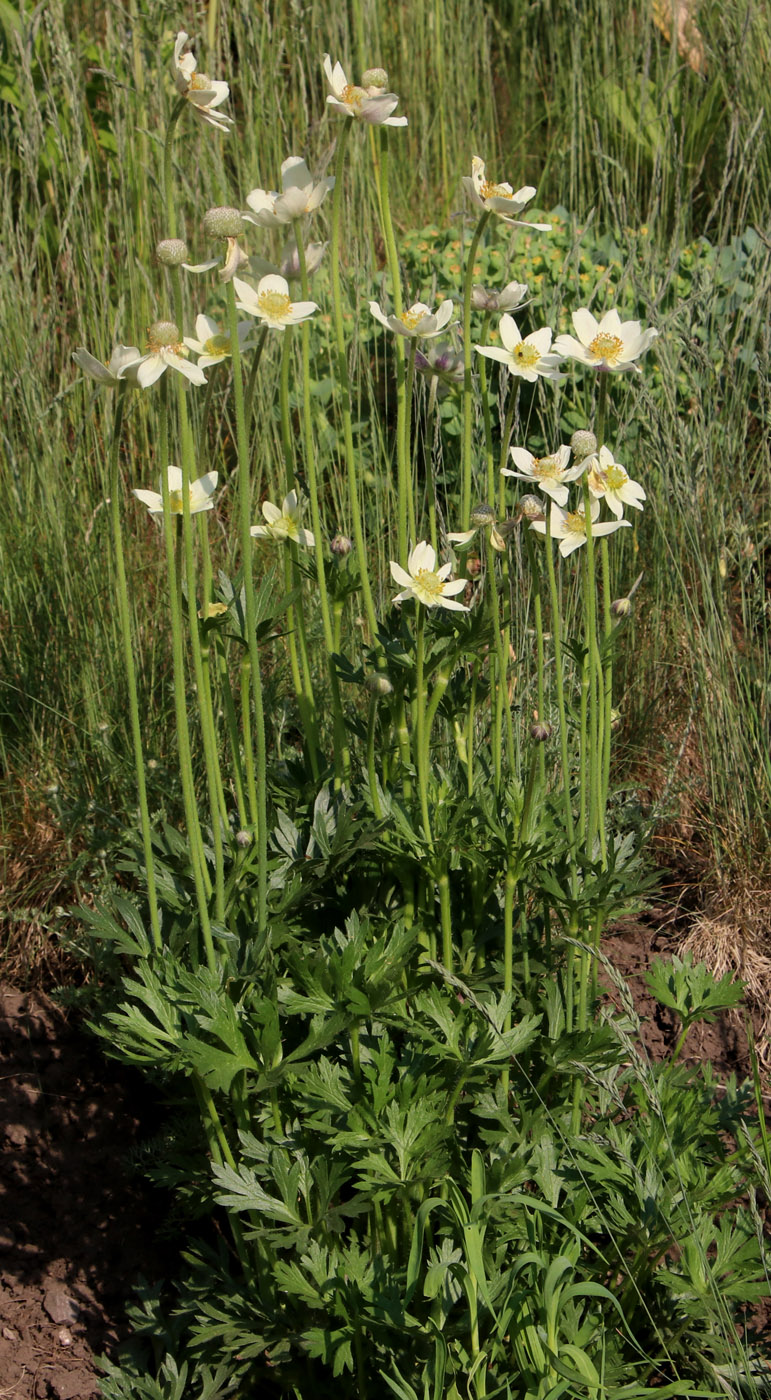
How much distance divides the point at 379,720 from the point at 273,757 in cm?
42

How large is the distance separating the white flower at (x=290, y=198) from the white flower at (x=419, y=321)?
13 centimetres

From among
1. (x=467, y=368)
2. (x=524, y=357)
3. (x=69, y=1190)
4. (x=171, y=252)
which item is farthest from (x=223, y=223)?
(x=69, y=1190)

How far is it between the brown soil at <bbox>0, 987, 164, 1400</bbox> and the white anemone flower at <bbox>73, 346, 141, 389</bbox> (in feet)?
3.71

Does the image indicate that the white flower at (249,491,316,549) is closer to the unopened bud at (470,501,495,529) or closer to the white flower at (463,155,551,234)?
the unopened bud at (470,501,495,529)

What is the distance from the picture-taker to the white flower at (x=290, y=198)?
1314mm

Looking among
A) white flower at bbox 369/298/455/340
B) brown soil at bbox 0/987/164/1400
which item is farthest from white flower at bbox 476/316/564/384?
brown soil at bbox 0/987/164/1400

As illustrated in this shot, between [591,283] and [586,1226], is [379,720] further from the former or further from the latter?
[591,283]

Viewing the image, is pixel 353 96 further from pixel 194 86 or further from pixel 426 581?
pixel 426 581

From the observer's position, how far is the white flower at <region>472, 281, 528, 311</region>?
4.66 ft

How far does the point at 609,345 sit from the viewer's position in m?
1.41

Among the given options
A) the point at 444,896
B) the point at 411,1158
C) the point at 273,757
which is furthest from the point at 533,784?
the point at 273,757

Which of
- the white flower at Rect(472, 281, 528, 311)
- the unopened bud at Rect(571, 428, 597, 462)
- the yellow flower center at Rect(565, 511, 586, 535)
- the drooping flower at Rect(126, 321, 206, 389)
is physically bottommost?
the yellow flower center at Rect(565, 511, 586, 535)

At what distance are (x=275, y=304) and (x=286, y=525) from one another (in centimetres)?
28

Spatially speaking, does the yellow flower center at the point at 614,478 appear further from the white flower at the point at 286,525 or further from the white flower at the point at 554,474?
the white flower at the point at 286,525
